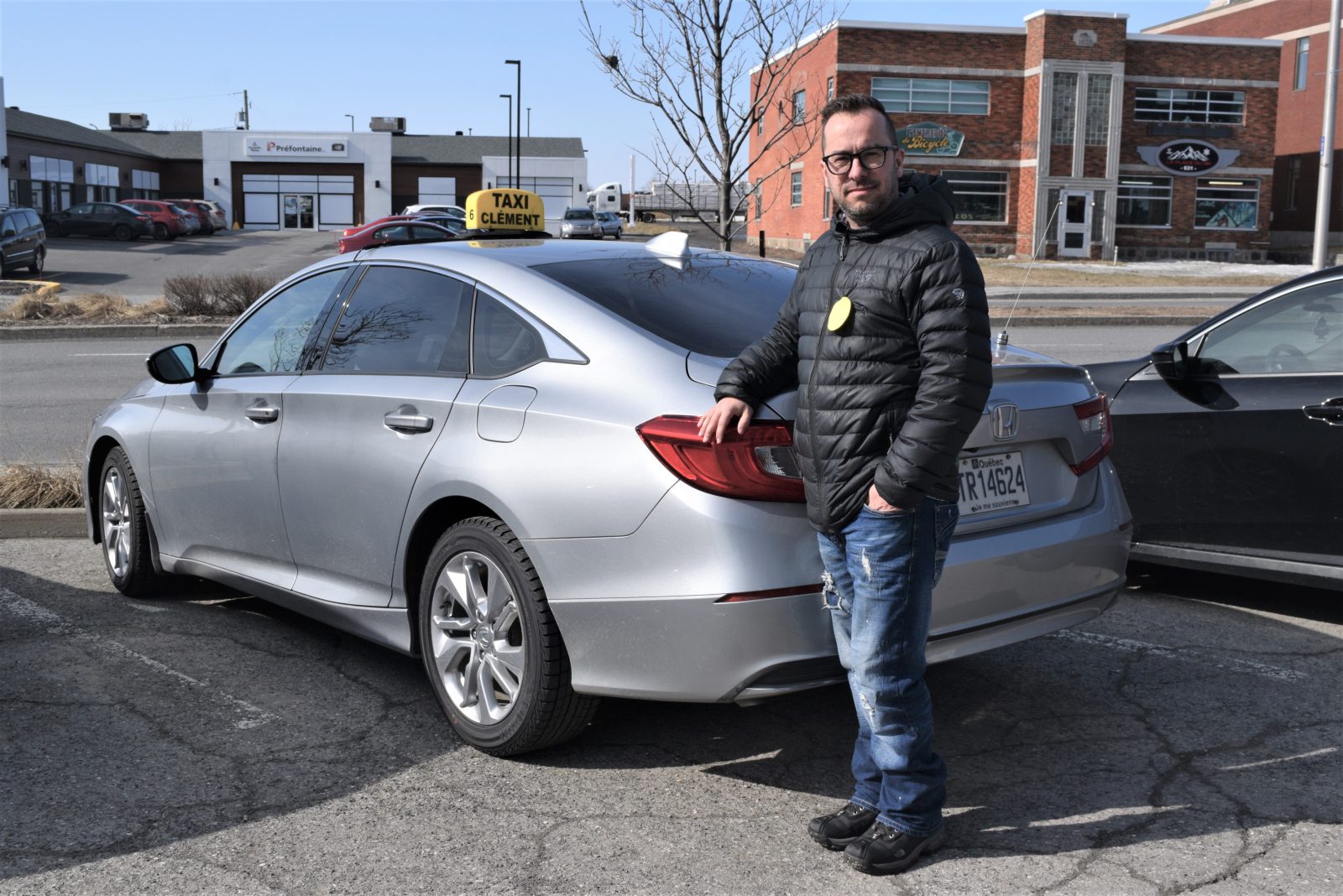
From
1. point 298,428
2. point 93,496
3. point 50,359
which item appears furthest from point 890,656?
point 50,359

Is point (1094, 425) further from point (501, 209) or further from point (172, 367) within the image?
point (501, 209)

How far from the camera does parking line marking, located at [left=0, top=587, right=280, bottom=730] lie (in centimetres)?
441

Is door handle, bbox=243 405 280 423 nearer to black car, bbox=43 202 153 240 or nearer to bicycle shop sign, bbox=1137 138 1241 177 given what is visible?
bicycle shop sign, bbox=1137 138 1241 177

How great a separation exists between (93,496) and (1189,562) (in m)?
4.96

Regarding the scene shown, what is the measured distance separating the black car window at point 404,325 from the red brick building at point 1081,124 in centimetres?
4348

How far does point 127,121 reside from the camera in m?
85.8

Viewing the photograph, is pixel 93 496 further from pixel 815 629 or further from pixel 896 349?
pixel 896 349

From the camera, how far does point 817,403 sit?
3.17 meters

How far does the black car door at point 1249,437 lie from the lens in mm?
5293

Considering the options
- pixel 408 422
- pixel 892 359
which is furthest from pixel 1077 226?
pixel 892 359

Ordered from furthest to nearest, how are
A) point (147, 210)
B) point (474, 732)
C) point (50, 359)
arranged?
point (147, 210) < point (50, 359) < point (474, 732)

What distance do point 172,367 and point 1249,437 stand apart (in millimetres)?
4422

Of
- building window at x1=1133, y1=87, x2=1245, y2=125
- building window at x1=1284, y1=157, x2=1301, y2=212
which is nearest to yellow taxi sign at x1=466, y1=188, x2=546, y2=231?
building window at x1=1133, y1=87, x2=1245, y2=125

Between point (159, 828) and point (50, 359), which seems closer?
point (159, 828)
